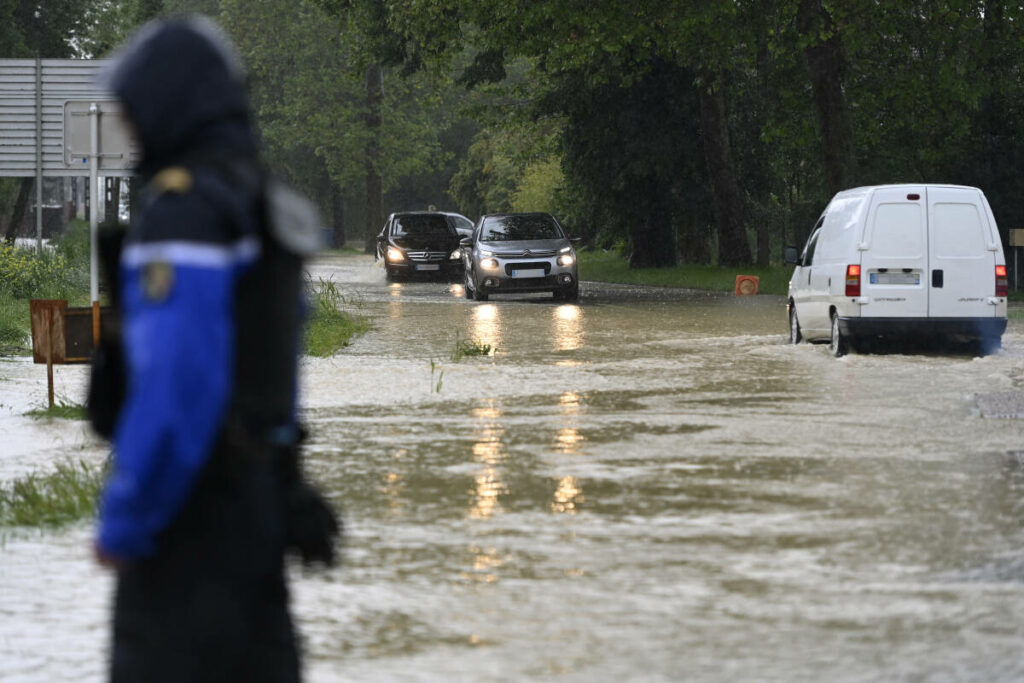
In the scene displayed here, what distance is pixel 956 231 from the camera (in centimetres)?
1925

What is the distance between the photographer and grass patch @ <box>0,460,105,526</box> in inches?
370

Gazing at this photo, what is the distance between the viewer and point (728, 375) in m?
17.8

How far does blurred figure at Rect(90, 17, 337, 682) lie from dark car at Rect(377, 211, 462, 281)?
41.9 meters

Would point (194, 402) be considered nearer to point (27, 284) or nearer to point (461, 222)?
point (27, 284)

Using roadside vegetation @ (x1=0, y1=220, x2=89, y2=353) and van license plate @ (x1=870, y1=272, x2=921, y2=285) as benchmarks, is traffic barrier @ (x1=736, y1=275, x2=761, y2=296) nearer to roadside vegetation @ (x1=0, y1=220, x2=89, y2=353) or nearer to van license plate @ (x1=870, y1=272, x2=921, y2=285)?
roadside vegetation @ (x1=0, y1=220, x2=89, y2=353)

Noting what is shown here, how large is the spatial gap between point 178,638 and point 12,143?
83.5ft

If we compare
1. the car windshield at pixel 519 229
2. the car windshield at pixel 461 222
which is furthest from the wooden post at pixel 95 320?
the car windshield at pixel 461 222

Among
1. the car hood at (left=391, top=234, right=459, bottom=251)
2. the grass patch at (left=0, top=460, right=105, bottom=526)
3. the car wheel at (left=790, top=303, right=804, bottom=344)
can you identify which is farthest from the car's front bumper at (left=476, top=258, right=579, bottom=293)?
the grass patch at (left=0, top=460, right=105, bottom=526)

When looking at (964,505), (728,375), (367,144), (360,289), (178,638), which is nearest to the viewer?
(178,638)

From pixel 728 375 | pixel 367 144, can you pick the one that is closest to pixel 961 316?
pixel 728 375

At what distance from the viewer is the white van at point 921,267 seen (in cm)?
1908

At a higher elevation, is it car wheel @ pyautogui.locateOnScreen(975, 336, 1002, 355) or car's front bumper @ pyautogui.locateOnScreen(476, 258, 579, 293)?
car's front bumper @ pyautogui.locateOnScreen(476, 258, 579, 293)

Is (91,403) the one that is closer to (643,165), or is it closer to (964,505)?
(964,505)

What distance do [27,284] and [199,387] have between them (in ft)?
88.2
